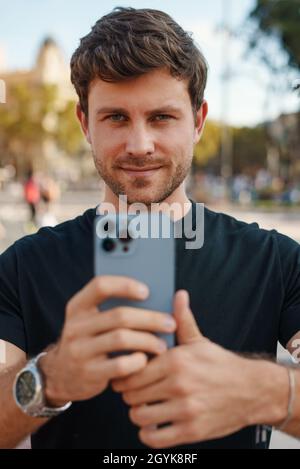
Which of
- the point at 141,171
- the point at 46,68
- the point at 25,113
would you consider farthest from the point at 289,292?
the point at 46,68

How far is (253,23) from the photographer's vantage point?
27.6 metres

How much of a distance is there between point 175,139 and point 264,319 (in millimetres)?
586

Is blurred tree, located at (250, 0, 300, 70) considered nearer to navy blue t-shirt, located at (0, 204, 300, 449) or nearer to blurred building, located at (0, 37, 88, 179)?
navy blue t-shirt, located at (0, 204, 300, 449)

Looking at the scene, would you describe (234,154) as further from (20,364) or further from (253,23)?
(20,364)

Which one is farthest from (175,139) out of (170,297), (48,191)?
(48,191)

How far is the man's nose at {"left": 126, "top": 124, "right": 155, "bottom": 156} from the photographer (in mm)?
1727

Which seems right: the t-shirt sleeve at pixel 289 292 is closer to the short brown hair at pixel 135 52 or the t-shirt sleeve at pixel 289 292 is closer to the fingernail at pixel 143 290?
the short brown hair at pixel 135 52

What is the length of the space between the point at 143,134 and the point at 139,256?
1.90ft

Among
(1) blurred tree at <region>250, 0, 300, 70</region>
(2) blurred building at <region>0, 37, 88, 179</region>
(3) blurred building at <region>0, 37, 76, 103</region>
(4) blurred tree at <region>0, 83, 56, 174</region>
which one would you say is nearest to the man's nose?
(1) blurred tree at <region>250, 0, 300, 70</region>

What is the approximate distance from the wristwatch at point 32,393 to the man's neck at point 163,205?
25.1 inches

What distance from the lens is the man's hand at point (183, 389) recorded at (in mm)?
1178

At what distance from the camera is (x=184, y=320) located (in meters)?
1.20

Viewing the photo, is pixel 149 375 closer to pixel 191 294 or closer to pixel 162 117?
pixel 191 294

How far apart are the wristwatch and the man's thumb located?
1.06ft
